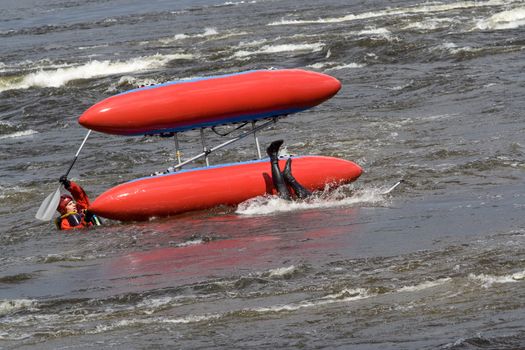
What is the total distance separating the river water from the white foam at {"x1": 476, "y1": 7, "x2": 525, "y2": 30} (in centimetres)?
77

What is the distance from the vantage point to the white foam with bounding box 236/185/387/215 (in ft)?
41.8

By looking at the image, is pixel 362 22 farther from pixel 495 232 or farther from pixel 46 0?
pixel 46 0

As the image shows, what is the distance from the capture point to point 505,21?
90.5 feet

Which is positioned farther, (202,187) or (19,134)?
(19,134)

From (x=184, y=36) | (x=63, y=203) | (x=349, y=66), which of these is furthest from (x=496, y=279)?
(x=184, y=36)

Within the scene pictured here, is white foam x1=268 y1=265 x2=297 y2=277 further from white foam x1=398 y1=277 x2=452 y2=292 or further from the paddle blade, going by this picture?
the paddle blade

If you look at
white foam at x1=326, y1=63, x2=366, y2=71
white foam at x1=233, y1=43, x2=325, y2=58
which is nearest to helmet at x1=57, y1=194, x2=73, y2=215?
white foam at x1=326, y1=63, x2=366, y2=71

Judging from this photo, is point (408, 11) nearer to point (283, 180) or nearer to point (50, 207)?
point (283, 180)

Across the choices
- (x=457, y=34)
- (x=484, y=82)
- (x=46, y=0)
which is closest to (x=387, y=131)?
(x=484, y=82)

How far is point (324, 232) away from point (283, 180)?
1.44 m

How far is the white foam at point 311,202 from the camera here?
12.7m

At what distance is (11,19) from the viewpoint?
4844 centimetres

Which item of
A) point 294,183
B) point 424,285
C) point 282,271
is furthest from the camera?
point 294,183

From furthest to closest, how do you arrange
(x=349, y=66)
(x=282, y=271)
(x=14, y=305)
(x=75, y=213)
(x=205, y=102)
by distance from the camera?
1. (x=349, y=66)
2. (x=75, y=213)
3. (x=205, y=102)
4. (x=282, y=271)
5. (x=14, y=305)
